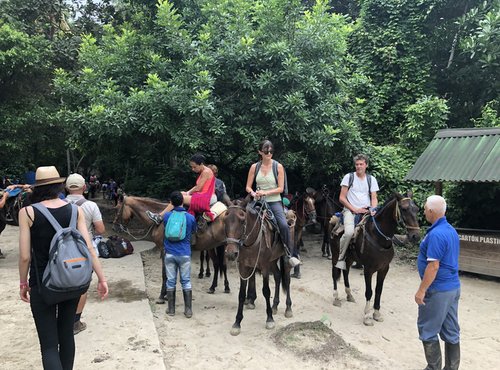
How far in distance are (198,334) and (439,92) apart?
13.7 metres

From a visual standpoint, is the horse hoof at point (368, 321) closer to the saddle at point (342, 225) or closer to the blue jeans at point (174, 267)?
the saddle at point (342, 225)

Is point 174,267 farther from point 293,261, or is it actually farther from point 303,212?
point 303,212

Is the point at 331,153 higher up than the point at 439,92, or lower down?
lower down

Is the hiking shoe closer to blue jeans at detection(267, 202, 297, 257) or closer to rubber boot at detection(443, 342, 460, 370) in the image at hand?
blue jeans at detection(267, 202, 297, 257)

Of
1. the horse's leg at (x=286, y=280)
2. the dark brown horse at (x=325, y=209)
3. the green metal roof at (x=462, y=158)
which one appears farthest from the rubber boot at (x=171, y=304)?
the green metal roof at (x=462, y=158)

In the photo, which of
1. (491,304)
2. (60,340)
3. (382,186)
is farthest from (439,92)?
(60,340)

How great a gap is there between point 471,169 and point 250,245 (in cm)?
544

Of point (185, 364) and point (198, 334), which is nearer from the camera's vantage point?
point (185, 364)

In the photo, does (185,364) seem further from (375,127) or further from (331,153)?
(375,127)

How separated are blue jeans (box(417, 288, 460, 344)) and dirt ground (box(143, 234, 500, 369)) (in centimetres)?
84

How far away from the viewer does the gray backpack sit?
293 cm

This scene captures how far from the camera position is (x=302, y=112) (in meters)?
8.80

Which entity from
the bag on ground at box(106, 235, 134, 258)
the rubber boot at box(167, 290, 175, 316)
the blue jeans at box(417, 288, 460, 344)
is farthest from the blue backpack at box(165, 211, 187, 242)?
the bag on ground at box(106, 235, 134, 258)

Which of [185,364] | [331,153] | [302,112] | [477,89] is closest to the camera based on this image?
[185,364]
